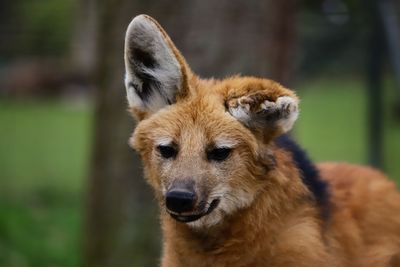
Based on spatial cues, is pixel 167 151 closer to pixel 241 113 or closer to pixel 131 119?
A: pixel 241 113

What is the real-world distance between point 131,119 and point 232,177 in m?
2.72

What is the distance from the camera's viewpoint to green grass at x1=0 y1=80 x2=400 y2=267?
9477mm

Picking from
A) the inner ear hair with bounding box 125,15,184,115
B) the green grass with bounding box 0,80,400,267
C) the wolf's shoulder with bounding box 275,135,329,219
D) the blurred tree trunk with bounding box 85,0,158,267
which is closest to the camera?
the inner ear hair with bounding box 125,15,184,115

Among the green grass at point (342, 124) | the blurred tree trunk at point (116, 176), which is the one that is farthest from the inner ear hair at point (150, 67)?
the green grass at point (342, 124)

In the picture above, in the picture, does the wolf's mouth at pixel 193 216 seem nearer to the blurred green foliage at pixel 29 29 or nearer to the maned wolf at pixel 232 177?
the maned wolf at pixel 232 177

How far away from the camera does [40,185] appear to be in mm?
13867

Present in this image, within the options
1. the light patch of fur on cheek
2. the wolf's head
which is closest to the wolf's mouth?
the wolf's head

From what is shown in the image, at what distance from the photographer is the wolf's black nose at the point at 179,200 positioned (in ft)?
14.1

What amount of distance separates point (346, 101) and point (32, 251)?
469 centimetres

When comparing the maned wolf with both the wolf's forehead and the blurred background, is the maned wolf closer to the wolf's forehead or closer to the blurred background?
the wolf's forehead

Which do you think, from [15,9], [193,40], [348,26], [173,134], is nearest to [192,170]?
[173,134]

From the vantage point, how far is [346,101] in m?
12.2

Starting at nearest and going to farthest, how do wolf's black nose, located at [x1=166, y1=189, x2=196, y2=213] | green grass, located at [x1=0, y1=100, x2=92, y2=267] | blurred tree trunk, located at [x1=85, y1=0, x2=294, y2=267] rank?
wolf's black nose, located at [x1=166, y1=189, x2=196, y2=213]
blurred tree trunk, located at [x1=85, y1=0, x2=294, y2=267]
green grass, located at [x1=0, y1=100, x2=92, y2=267]

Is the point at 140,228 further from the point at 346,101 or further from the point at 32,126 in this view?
the point at 32,126
